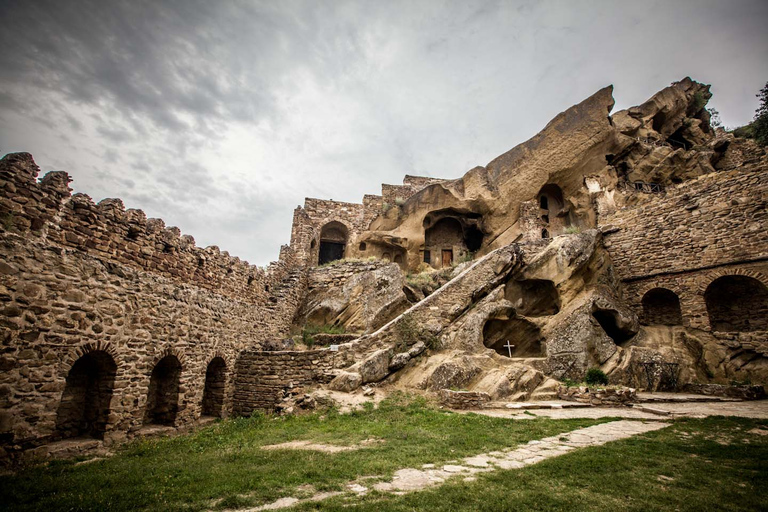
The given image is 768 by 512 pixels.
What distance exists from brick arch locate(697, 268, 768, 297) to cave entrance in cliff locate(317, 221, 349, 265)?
20.6 metres

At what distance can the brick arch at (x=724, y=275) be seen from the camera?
13.8 meters

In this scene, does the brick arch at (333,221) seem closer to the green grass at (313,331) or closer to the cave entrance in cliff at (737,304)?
the green grass at (313,331)

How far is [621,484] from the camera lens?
425 centimetres

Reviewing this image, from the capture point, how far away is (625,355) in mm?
13000

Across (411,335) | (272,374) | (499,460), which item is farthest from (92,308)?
(411,335)

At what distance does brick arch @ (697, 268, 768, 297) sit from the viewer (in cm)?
1379

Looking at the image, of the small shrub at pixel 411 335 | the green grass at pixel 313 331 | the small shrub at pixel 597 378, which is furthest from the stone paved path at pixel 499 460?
the green grass at pixel 313 331

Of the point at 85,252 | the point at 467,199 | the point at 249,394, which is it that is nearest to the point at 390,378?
the point at 249,394

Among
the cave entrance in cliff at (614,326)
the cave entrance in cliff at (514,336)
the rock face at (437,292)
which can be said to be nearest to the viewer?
the rock face at (437,292)

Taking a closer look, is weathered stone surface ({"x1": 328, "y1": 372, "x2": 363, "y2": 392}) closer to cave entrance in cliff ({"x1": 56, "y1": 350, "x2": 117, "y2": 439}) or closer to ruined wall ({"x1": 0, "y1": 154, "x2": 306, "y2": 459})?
ruined wall ({"x1": 0, "y1": 154, "x2": 306, "y2": 459})

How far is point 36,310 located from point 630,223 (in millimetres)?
22659

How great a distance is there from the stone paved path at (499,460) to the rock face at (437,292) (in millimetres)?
3725

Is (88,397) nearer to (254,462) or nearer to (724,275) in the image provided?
(254,462)

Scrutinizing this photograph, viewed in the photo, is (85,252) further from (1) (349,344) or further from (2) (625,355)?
(2) (625,355)
